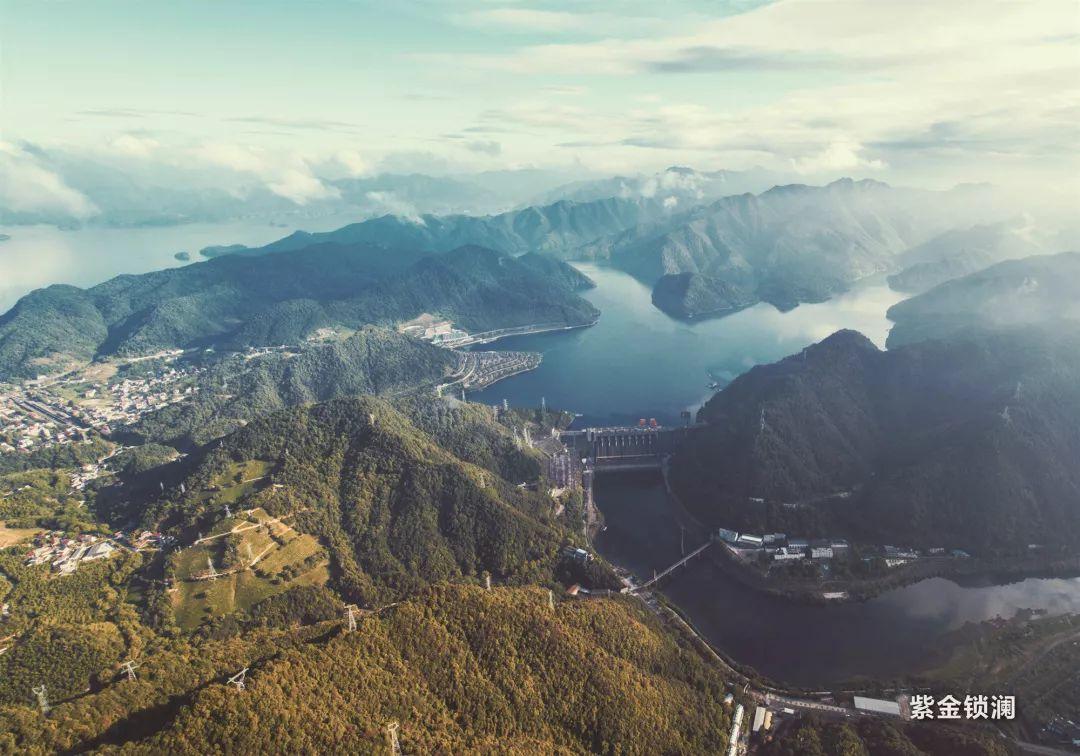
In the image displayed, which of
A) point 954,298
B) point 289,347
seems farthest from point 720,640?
point 954,298

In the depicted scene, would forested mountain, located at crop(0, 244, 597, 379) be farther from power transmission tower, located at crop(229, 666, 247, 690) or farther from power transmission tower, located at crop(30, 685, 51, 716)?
power transmission tower, located at crop(229, 666, 247, 690)

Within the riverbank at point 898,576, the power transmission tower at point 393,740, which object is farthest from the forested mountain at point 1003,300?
the power transmission tower at point 393,740

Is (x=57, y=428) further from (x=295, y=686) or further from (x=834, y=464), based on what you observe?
(x=834, y=464)

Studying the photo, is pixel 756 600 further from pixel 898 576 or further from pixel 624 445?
pixel 624 445

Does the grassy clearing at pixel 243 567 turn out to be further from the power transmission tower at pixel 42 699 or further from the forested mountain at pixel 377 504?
the power transmission tower at pixel 42 699

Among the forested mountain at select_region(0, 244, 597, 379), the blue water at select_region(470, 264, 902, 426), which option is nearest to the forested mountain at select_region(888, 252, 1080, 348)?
the blue water at select_region(470, 264, 902, 426)
